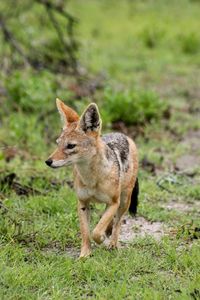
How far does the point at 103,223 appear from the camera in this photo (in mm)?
5980

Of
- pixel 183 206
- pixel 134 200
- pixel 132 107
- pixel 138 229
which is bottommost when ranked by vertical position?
pixel 132 107

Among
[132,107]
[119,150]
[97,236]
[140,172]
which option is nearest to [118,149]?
[119,150]

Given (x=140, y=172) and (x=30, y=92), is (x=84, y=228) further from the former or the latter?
(x=30, y=92)

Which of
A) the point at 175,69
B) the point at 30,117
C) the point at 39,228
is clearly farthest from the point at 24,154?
the point at 175,69

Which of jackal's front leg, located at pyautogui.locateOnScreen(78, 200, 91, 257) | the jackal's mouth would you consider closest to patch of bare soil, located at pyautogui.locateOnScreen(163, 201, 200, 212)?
jackal's front leg, located at pyautogui.locateOnScreen(78, 200, 91, 257)

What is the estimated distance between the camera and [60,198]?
750cm

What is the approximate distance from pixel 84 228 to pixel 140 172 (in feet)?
8.98

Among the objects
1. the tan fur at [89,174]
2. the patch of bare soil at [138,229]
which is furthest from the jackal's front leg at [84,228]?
the patch of bare soil at [138,229]

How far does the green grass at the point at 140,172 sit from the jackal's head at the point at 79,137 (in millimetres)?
810

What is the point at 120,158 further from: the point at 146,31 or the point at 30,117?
the point at 146,31

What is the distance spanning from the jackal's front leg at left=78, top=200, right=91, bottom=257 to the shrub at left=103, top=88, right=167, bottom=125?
14.5ft

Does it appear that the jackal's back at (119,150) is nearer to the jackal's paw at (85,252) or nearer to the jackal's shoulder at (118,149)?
the jackal's shoulder at (118,149)

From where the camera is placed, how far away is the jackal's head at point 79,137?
5.89 m

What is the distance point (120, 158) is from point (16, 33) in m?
7.41
